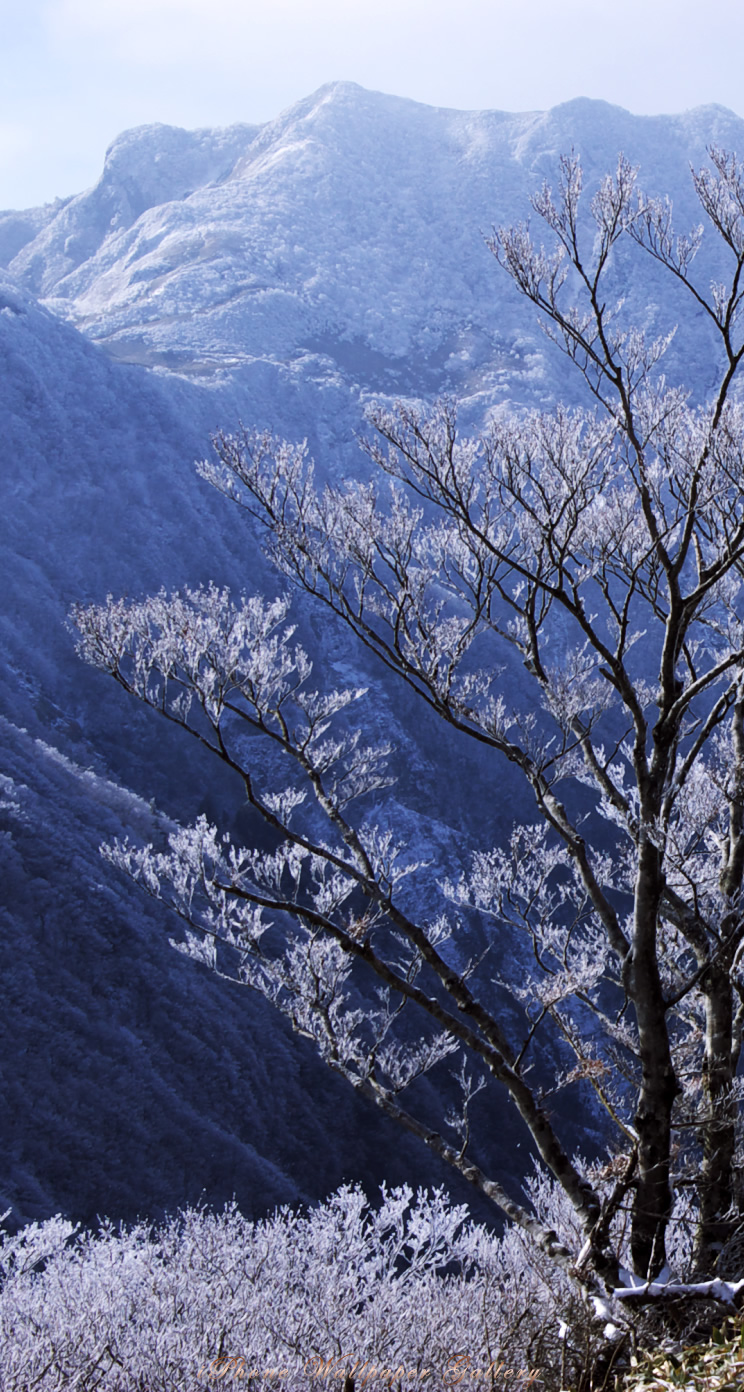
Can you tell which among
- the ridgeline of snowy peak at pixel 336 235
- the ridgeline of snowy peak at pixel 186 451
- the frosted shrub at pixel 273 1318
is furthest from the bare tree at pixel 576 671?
the ridgeline of snowy peak at pixel 336 235

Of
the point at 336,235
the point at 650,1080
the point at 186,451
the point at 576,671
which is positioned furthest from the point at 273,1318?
the point at 336,235

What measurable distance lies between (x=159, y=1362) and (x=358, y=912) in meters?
20.3

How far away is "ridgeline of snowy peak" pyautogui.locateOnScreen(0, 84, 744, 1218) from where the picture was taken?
14180 mm

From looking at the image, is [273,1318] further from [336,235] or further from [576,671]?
[336,235]

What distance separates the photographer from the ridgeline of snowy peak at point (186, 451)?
14.2 m

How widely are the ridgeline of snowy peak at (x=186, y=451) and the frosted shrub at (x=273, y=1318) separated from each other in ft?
16.6

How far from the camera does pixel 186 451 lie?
37.9 m

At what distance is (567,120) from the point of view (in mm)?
84250

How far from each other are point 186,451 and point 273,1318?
3636 cm

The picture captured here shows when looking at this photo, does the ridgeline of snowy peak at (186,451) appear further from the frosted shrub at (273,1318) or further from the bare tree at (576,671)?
the bare tree at (576,671)

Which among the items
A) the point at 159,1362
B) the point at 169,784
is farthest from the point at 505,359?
the point at 159,1362

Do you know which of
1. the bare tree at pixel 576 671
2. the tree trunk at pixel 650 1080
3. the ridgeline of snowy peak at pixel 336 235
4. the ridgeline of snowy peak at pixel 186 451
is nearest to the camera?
the tree trunk at pixel 650 1080

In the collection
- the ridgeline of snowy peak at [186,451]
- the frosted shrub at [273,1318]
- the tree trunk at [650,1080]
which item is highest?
the ridgeline of snowy peak at [186,451]

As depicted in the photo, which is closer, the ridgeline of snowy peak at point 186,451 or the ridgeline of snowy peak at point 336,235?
the ridgeline of snowy peak at point 186,451
